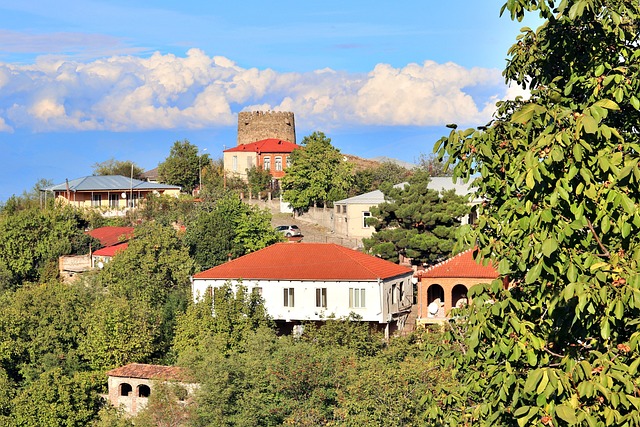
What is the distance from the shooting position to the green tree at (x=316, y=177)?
176 feet

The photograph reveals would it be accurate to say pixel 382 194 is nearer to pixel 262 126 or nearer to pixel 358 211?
pixel 358 211

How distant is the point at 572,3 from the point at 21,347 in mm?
27990

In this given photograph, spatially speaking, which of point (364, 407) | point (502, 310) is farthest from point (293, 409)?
point (502, 310)

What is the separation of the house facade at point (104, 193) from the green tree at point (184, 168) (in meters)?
4.53

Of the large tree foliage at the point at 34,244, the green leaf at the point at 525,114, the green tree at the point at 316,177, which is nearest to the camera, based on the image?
the green leaf at the point at 525,114

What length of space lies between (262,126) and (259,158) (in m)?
14.7

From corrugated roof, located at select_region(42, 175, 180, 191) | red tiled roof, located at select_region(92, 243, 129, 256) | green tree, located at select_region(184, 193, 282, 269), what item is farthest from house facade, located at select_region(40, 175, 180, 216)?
green tree, located at select_region(184, 193, 282, 269)

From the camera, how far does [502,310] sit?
25.6 feet

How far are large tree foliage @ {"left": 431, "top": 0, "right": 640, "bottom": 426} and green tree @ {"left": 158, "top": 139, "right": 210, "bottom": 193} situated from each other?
5741 centimetres

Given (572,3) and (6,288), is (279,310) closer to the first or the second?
(6,288)

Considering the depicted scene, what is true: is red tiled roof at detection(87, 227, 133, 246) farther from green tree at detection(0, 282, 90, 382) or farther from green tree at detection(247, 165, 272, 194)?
green tree at detection(247, 165, 272, 194)

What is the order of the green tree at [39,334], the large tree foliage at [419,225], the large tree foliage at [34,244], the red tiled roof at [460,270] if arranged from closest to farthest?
the red tiled roof at [460,270]
the green tree at [39,334]
the large tree foliage at [419,225]
the large tree foliage at [34,244]

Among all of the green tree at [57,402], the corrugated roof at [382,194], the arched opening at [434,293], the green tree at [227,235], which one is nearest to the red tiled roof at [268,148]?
the corrugated roof at [382,194]

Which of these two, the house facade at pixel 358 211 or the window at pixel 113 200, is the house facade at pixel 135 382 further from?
the window at pixel 113 200
